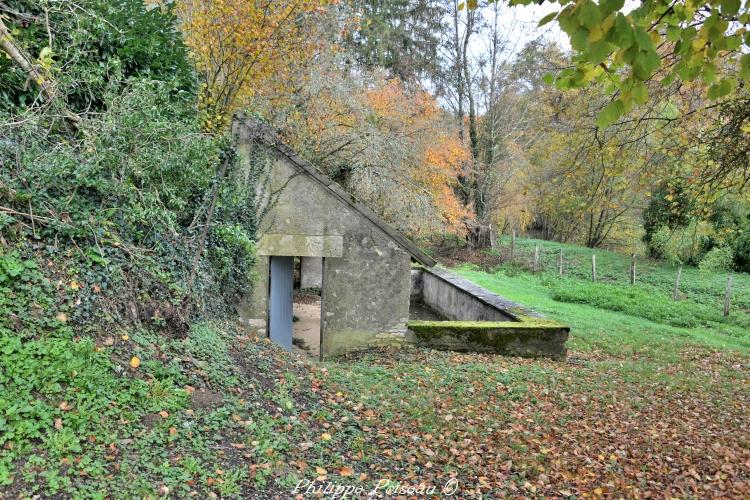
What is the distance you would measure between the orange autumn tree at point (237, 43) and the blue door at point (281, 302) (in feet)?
10.8

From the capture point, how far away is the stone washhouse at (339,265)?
950cm

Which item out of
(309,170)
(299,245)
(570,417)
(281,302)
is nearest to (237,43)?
(309,170)

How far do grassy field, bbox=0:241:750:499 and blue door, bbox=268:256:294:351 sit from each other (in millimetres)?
2203

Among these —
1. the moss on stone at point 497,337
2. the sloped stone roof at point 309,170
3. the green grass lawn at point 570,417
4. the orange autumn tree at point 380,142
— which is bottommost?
the green grass lawn at point 570,417

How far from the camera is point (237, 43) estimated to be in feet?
33.9

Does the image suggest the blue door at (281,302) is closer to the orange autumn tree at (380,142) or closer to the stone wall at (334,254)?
the stone wall at (334,254)

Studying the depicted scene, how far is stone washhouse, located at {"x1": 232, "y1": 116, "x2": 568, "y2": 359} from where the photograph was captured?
950 cm

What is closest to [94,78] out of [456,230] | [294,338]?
[294,338]

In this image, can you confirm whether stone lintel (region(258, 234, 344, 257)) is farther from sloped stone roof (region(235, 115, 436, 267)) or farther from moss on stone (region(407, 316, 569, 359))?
moss on stone (region(407, 316, 569, 359))

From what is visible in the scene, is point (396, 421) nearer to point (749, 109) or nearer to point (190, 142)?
point (190, 142)

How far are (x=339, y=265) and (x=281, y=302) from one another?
A: 1951 mm

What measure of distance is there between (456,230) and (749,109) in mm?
→ 18022

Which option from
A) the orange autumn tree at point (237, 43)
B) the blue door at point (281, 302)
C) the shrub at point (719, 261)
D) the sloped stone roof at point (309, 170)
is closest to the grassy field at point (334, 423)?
the blue door at point (281, 302)

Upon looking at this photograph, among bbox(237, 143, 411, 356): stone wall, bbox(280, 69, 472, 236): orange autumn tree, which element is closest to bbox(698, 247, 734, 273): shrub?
bbox(280, 69, 472, 236): orange autumn tree
